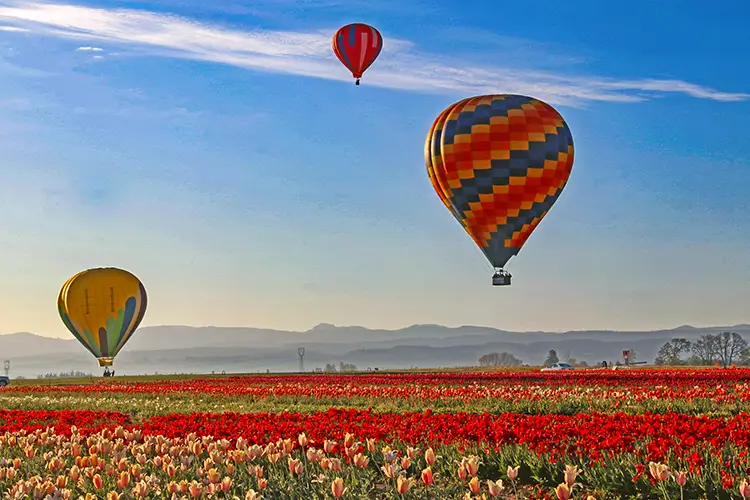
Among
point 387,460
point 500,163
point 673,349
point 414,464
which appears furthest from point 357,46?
point 673,349

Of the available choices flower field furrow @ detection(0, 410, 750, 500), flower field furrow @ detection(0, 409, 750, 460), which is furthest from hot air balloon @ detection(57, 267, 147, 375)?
flower field furrow @ detection(0, 410, 750, 500)

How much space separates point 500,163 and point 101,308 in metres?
27.2

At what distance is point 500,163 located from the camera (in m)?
37.5

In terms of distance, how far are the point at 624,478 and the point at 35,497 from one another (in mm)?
6719

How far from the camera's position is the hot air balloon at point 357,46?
4609 centimetres

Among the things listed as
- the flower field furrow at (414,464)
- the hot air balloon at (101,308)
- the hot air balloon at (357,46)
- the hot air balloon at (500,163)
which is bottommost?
the flower field furrow at (414,464)

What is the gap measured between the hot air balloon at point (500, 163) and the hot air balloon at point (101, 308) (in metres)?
23.5

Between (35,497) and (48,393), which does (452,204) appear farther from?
(35,497)

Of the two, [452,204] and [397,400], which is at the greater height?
[452,204]

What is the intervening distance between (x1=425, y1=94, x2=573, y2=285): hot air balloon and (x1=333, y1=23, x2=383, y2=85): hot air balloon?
830cm

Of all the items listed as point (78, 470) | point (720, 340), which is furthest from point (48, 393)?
point (720, 340)

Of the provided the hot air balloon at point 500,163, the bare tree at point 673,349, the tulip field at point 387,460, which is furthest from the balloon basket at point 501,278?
the bare tree at point 673,349

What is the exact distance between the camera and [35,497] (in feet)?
32.1

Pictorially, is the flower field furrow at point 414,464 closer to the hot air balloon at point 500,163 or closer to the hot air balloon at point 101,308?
the hot air balloon at point 500,163
